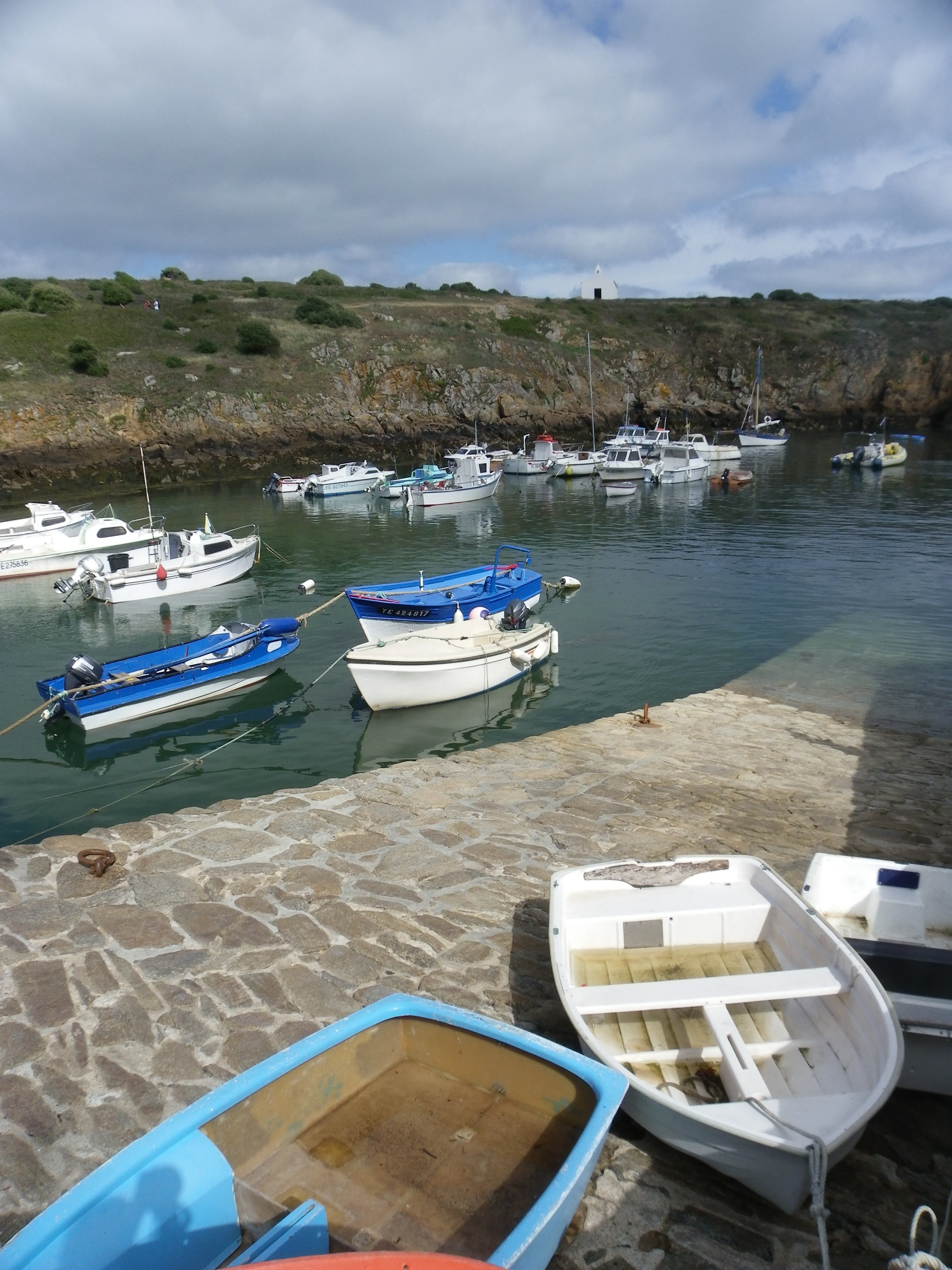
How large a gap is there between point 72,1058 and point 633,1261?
3.48 meters

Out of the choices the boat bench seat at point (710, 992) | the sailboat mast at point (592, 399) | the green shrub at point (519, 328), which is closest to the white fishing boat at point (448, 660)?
the boat bench seat at point (710, 992)

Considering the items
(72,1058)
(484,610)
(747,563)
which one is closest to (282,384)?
(747,563)

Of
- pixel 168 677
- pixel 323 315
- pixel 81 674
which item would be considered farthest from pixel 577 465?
pixel 81 674

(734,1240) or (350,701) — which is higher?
(734,1240)

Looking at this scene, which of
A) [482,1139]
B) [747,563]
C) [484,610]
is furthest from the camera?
[747,563]

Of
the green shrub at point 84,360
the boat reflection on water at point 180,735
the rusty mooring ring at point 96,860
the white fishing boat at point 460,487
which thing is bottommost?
the boat reflection on water at point 180,735

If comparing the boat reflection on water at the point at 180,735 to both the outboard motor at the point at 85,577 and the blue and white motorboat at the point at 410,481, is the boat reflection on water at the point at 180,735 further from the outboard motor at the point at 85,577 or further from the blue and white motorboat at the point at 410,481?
the blue and white motorboat at the point at 410,481

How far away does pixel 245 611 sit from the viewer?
81.8 feet

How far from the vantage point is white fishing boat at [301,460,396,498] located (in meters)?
48.4

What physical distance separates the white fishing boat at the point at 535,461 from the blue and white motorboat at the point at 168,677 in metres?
40.5

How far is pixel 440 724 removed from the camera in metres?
16.0

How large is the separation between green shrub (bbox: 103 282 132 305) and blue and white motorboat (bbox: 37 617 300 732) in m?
64.6

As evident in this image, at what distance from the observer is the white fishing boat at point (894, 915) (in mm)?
5156

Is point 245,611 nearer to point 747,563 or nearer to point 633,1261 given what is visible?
point 747,563
